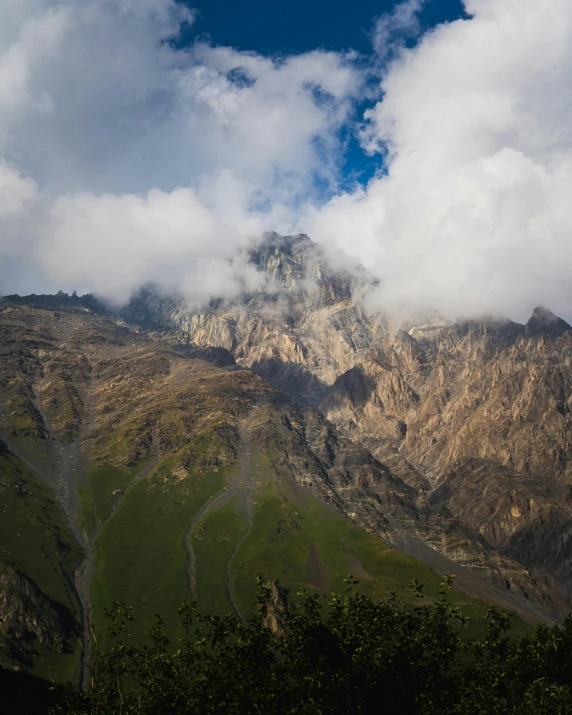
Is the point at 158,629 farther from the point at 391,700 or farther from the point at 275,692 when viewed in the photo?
the point at 391,700

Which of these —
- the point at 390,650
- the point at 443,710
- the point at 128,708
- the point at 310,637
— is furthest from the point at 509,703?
the point at 128,708

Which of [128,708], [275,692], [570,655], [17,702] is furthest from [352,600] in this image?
[17,702]

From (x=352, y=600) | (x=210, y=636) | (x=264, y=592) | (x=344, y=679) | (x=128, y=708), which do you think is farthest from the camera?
(x=352, y=600)

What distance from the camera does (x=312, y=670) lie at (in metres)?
57.2

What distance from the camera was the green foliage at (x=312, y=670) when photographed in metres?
52.9

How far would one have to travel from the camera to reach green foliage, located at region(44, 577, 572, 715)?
52875mm

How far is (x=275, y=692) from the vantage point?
173ft

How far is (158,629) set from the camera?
60.1 m

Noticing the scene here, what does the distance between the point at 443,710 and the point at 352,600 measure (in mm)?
14083

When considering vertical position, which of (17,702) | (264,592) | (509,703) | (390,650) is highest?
(264,592)

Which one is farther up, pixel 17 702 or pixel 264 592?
pixel 264 592

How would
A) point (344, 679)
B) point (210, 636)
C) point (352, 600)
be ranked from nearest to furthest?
1. point (344, 679)
2. point (210, 636)
3. point (352, 600)

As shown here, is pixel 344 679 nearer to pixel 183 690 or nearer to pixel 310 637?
pixel 310 637

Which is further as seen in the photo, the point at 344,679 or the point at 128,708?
the point at 344,679
